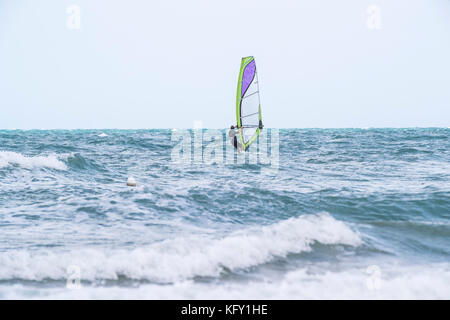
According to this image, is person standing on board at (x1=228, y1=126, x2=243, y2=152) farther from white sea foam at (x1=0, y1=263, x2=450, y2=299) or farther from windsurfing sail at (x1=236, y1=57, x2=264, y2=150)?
white sea foam at (x1=0, y1=263, x2=450, y2=299)

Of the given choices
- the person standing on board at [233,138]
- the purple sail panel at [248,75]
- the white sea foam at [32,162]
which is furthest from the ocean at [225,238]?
the purple sail panel at [248,75]

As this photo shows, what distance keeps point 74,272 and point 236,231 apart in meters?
2.55

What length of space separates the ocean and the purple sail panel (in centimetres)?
268

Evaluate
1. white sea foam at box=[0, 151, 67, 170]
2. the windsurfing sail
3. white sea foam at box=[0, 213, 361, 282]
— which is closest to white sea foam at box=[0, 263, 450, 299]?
white sea foam at box=[0, 213, 361, 282]

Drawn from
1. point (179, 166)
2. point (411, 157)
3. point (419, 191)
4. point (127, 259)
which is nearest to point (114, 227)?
point (127, 259)

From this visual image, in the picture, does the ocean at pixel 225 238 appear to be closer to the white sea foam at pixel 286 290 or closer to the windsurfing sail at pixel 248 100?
the white sea foam at pixel 286 290

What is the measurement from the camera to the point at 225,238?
5645mm

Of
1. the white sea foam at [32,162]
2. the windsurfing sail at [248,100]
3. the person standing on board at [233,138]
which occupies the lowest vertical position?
the white sea foam at [32,162]

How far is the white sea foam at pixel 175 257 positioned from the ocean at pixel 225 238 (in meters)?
0.01

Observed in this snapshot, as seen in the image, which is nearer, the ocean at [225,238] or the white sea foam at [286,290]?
the white sea foam at [286,290]

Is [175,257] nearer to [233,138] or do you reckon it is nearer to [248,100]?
[248,100]

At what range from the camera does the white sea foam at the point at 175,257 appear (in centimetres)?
456
